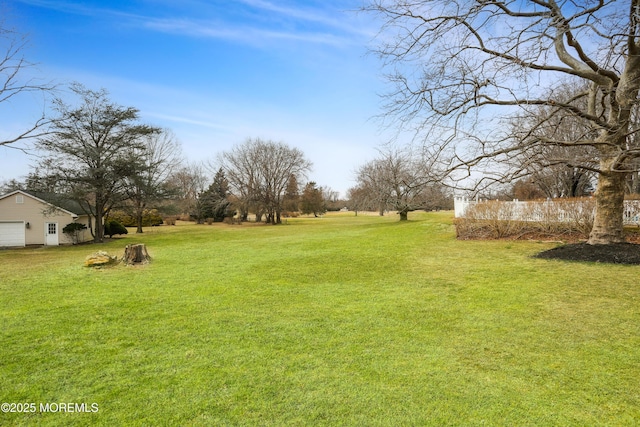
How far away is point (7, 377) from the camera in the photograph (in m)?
3.28

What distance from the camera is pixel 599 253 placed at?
28.6 feet

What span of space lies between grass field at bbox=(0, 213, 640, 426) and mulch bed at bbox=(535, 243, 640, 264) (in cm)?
97

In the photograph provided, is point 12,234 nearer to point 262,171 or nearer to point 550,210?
point 262,171

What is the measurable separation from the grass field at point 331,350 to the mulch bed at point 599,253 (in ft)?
3.18

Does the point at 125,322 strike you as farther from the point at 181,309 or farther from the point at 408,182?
the point at 408,182

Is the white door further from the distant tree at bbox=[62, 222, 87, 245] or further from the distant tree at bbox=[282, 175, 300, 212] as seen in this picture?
the distant tree at bbox=[282, 175, 300, 212]

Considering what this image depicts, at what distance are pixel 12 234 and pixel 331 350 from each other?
2687cm

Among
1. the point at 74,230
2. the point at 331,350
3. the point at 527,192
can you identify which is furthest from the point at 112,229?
the point at 527,192

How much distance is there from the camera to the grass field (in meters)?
2.66

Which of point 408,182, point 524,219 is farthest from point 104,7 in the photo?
point 524,219

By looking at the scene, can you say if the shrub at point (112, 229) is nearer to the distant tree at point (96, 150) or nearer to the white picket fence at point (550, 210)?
the distant tree at point (96, 150)

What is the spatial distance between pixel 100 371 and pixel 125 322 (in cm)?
163

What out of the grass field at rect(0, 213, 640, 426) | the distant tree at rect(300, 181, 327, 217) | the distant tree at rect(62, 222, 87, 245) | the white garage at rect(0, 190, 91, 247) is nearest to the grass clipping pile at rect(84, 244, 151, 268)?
the grass field at rect(0, 213, 640, 426)

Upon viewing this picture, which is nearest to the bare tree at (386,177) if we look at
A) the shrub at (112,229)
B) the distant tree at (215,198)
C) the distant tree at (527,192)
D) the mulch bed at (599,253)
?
the distant tree at (527,192)
